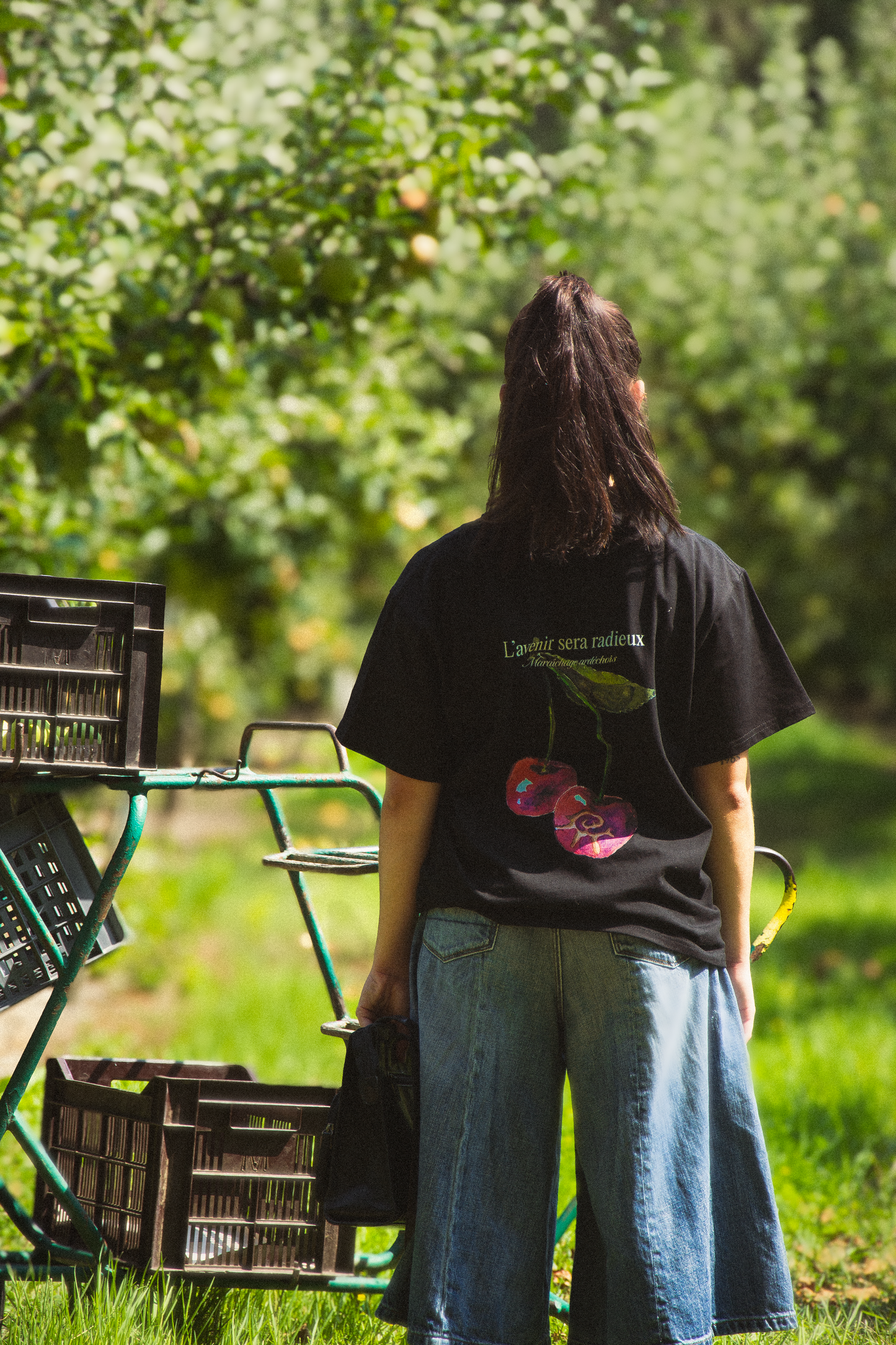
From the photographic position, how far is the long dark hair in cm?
186

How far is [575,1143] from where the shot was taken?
72.5 inches

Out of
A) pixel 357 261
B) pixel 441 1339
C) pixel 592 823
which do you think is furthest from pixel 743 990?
pixel 357 261

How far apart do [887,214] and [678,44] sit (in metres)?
2.05

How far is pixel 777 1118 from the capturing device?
4.06 metres

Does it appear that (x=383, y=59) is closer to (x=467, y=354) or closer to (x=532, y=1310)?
(x=467, y=354)

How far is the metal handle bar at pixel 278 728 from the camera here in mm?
2348

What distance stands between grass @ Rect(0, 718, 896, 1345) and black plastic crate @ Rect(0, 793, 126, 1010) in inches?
22.4

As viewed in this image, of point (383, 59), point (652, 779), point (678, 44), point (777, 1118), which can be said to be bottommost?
point (777, 1118)

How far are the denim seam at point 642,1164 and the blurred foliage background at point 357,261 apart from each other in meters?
2.09

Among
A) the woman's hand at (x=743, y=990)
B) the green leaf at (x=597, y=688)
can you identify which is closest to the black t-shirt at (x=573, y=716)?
the green leaf at (x=597, y=688)

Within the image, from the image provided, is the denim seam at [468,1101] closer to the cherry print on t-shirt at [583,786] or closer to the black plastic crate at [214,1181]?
the cherry print on t-shirt at [583,786]

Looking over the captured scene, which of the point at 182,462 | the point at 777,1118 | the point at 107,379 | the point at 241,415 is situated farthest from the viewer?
the point at 241,415

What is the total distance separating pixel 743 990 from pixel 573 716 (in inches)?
22.4

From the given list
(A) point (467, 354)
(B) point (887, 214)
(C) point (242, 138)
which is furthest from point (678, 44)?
(C) point (242, 138)
